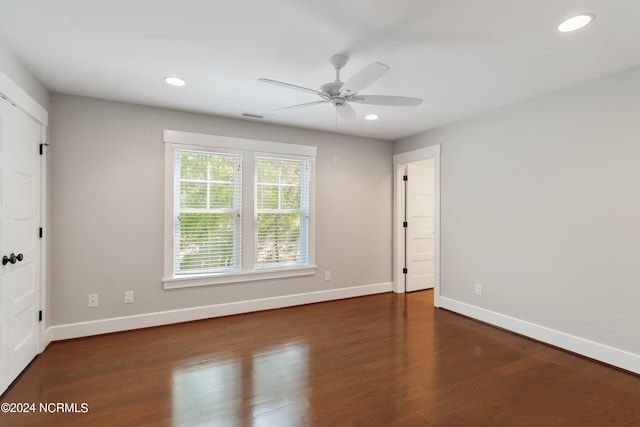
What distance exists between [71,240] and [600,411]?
4.62m

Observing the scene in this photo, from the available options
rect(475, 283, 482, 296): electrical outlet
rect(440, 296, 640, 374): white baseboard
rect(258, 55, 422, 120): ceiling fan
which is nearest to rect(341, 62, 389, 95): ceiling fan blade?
rect(258, 55, 422, 120): ceiling fan

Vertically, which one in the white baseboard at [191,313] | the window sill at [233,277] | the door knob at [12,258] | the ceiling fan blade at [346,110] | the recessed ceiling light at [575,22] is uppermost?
the recessed ceiling light at [575,22]

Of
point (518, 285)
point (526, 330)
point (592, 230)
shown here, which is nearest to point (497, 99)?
point (592, 230)

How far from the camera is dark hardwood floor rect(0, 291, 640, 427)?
1965 millimetres

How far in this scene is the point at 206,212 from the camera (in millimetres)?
3738

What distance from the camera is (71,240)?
3.13 m

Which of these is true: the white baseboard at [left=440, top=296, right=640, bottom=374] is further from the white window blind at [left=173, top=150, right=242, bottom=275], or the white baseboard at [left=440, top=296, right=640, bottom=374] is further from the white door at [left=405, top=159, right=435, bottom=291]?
the white window blind at [left=173, top=150, right=242, bottom=275]

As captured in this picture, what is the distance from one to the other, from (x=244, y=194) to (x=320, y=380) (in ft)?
7.87

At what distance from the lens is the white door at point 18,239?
2191mm

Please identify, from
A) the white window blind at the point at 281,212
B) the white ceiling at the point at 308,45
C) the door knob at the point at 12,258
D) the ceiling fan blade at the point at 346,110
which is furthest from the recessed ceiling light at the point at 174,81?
the door knob at the point at 12,258

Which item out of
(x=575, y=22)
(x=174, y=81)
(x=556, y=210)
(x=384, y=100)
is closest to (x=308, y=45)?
(x=384, y=100)

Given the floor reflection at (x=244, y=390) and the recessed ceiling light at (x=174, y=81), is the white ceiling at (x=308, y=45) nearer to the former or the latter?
the recessed ceiling light at (x=174, y=81)

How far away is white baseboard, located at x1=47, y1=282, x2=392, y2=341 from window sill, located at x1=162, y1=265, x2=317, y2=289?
11.3 inches

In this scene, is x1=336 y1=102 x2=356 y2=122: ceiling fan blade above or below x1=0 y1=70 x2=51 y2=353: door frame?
above
